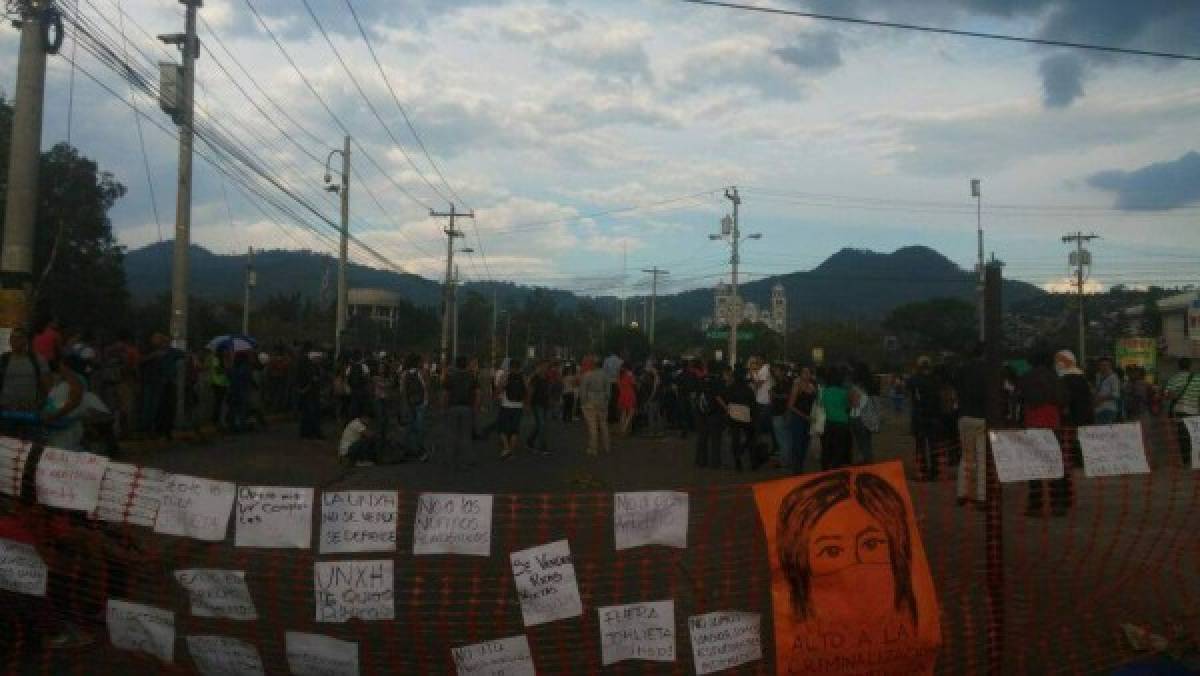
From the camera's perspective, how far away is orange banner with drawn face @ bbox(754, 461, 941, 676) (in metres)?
4.73

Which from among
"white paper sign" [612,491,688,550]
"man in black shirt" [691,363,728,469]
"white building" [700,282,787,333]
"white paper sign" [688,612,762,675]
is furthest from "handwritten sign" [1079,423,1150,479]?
"white building" [700,282,787,333]

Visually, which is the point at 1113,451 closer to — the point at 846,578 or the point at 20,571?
the point at 846,578

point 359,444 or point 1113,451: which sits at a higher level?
point 1113,451

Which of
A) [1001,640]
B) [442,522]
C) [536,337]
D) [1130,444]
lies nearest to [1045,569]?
[1130,444]

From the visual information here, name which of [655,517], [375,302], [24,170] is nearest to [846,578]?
[655,517]

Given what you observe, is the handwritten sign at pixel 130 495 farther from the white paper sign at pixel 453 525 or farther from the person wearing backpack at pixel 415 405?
the person wearing backpack at pixel 415 405

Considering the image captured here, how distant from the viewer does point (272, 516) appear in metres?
4.69

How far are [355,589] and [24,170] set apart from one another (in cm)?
821

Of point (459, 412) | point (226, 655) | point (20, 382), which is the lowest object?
point (226, 655)

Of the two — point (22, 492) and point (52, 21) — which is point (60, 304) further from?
point (22, 492)

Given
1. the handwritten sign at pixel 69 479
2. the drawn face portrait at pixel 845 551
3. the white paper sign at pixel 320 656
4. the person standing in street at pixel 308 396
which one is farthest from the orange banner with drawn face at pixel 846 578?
the person standing in street at pixel 308 396

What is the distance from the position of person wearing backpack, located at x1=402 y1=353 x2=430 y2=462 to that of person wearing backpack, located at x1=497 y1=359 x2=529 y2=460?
1.25 meters

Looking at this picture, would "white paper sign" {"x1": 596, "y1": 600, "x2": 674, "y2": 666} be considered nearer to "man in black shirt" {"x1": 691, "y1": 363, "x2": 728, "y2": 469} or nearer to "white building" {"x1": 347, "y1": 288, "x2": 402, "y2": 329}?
"man in black shirt" {"x1": 691, "y1": 363, "x2": 728, "y2": 469}

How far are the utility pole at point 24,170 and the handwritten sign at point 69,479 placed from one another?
18.4ft
